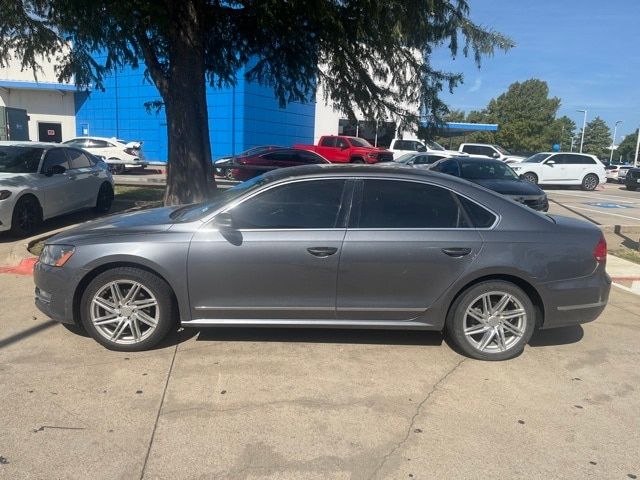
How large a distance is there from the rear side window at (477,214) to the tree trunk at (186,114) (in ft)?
18.7

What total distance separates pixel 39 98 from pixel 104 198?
28335 millimetres

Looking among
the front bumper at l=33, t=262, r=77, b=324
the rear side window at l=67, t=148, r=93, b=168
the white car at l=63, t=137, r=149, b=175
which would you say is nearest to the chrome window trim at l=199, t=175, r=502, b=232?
the front bumper at l=33, t=262, r=77, b=324

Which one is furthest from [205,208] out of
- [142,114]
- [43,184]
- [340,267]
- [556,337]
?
[142,114]

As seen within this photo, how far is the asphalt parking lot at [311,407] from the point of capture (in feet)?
9.52

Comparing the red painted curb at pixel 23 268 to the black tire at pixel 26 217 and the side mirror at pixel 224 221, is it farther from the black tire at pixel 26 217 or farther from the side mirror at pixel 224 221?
the side mirror at pixel 224 221

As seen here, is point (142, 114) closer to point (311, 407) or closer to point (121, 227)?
point (121, 227)

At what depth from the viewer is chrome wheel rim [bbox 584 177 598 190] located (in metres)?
23.0

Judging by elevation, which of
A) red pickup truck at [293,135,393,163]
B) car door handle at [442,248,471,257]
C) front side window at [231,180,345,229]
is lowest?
car door handle at [442,248,471,257]

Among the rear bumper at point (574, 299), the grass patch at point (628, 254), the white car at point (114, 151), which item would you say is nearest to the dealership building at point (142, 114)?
the white car at point (114, 151)

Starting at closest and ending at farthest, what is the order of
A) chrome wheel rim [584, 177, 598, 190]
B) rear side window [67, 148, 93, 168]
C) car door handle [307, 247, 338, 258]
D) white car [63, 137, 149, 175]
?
1. car door handle [307, 247, 338, 258]
2. rear side window [67, 148, 93, 168]
3. chrome wheel rim [584, 177, 598, 190]
4. white car [63, 137, 149, 175]

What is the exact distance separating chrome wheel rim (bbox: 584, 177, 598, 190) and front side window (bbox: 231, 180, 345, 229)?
22263mm

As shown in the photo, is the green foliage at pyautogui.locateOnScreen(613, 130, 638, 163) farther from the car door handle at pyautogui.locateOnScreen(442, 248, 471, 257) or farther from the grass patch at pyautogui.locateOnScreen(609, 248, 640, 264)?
the car door handle at pyautogui.locateOnScreen(442, 248, 471, 257)

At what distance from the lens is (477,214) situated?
14.0 ft

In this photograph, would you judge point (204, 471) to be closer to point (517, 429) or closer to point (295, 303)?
point (295, 303)
